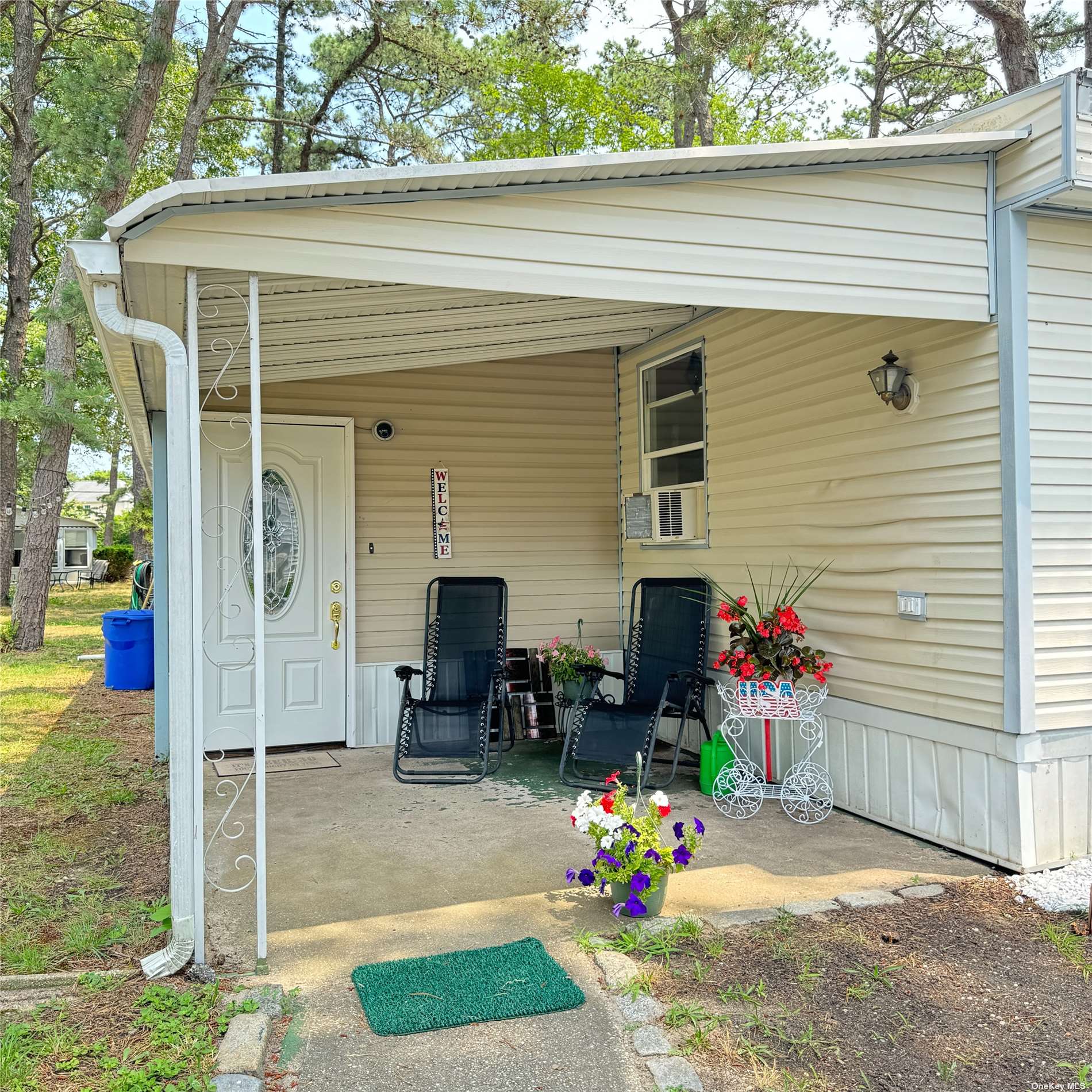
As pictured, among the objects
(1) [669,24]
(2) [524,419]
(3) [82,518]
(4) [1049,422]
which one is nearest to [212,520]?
(2) [524,419]

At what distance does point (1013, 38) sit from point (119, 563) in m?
21.9

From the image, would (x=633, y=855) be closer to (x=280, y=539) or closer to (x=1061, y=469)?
(x=1061, y=469)

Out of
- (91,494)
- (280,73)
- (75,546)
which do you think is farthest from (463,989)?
(91,494)

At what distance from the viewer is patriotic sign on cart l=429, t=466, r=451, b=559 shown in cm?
637

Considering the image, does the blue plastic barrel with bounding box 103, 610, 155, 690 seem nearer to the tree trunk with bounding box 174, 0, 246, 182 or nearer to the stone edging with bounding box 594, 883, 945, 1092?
the stone edging with bounding box 594, 883, 945, 1092

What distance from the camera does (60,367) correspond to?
10.9 meters

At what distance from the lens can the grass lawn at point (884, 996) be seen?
231 cm

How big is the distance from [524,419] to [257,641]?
158 inches

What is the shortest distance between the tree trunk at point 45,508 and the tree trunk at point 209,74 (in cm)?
193

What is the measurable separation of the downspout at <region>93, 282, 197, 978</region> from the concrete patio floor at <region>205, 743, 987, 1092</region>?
0.73 ft

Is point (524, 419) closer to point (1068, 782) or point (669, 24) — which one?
point (1068, 782)

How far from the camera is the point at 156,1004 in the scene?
261 centimetres

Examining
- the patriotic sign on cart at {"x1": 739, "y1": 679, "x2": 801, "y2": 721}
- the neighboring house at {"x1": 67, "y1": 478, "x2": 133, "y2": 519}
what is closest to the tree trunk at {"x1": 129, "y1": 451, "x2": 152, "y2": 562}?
the patriotic sign on cart at {"x1": 739, "y1": 679, "x2": 801, "y2": 721}

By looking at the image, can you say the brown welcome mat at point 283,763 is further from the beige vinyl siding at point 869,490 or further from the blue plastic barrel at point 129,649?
the beige vinyl siding at point 869,490
